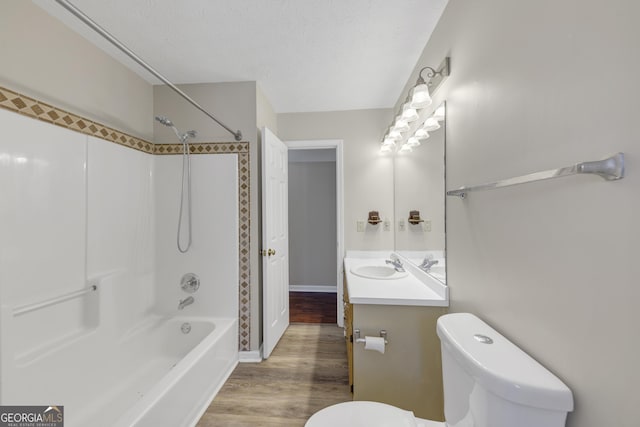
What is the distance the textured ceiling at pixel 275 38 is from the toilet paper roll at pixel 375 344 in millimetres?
1786

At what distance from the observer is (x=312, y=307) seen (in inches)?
133

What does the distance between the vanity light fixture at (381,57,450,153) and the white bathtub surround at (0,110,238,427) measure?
4.52 feet

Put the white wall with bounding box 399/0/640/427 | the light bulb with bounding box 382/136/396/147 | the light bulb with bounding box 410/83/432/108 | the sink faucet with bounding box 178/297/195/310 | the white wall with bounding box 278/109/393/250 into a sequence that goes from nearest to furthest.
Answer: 1. the white wall with bounding box 399/0/640/427
2. the light bulb with bounding box 410/83/432/108
3. the sink faucet with bounding box 178/297/195/310
4. the light bulb with bounding box 382/136/396/147
5. the white wall with bounding box 278/109/393/250

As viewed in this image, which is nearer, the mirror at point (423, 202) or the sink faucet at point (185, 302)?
the mirror at point (423, 202)

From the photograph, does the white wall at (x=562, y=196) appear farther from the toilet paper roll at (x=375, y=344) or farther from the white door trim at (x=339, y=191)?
the white door trim at (x=339, y=191)

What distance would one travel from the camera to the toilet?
2.01 feet

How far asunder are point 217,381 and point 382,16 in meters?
2.57

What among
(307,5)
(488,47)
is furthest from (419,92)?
(307,5)

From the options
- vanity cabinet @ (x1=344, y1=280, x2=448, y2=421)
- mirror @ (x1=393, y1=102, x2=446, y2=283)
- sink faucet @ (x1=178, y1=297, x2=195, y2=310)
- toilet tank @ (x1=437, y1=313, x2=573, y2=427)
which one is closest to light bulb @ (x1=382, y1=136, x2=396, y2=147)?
mirror @ (x1=393, y1=102, x2=446, y2=283)

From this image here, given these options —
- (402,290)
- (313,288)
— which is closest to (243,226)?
(402,290)

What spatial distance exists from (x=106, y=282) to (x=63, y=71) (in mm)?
1316

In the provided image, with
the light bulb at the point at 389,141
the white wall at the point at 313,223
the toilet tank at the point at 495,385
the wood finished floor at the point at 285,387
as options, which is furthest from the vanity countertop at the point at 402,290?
the white wall at the point at 313,223

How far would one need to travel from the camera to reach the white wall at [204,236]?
2.13 m

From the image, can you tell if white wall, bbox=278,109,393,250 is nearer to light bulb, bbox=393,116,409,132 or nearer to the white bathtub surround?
light bulb, bbox=393,116,409,132
